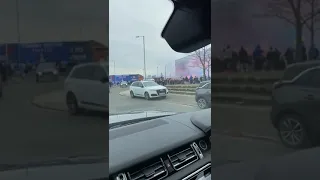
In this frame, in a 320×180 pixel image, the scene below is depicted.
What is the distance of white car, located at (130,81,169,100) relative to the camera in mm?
2658

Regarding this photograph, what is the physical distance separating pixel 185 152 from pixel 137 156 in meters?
0.59

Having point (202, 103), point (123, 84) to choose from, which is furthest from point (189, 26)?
point (202, 103)

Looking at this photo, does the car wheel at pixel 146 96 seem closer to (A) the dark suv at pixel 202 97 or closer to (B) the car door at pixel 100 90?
(A) the dark suv at pixel 202 97

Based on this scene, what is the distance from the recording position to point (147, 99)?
114 inches

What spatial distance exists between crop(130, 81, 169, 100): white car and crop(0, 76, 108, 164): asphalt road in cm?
95

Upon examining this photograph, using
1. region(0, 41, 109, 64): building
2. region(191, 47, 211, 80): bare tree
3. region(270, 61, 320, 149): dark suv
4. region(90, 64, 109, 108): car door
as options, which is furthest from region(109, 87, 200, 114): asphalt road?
region(270, 61, 320, 149): dark suv

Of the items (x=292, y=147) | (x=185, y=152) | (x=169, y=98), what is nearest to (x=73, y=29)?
(x=292, y=147)

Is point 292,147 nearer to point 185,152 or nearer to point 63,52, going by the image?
point 63,52

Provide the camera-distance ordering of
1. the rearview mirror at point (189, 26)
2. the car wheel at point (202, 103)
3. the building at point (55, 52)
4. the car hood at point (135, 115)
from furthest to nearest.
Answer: the car wheel at point (202, 103) → the car hood at point (135, 115) → the rearview mirror at point (189, 26) → the building at point (55, 52)

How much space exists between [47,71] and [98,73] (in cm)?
26

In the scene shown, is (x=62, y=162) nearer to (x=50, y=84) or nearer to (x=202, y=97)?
(x=50, y=84)

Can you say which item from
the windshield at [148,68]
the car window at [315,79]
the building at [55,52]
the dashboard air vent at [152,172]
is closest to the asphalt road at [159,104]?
the windshield at [148,68]

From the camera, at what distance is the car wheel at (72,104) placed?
1700mm

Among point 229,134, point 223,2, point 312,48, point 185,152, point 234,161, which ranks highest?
point 223,2
